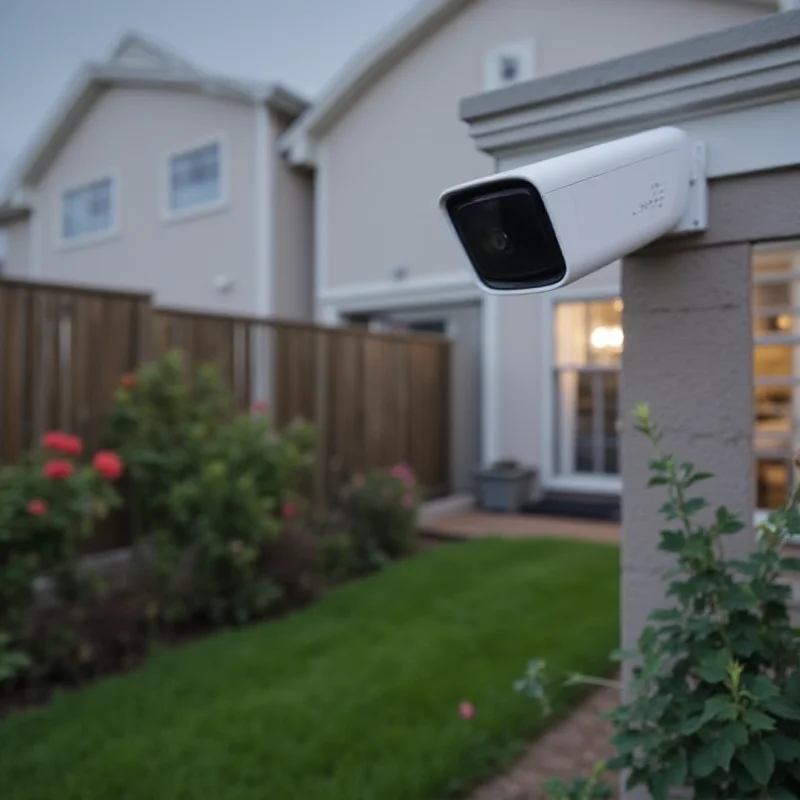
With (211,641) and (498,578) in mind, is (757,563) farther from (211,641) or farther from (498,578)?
(498,578)

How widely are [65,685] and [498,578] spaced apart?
289 centimetres

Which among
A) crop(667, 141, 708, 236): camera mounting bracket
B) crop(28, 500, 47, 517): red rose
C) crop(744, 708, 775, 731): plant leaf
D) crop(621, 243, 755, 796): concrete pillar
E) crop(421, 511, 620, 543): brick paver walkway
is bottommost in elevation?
crop(421, 511, 620, 543): brick paver walkway

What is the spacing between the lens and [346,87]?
32.2ft

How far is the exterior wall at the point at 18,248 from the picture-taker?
14.3 m

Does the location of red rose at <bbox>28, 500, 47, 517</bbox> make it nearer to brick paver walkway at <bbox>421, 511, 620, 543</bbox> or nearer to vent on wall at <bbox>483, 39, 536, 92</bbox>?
brick paver walkway at <bbox>421, 511, 620, 543</bbox>

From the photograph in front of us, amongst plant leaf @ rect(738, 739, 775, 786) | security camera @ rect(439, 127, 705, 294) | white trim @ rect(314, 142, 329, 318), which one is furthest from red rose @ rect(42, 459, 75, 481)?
white trim @ rect(314, 142, 329, 318)

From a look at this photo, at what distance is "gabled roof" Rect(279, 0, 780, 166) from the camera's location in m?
9.29

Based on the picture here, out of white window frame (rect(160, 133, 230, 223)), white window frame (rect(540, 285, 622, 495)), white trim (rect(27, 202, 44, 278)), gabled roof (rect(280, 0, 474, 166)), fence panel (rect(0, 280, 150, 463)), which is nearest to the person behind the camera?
fence panel (rect(0, 280, 150, 463))

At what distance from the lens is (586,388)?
8.93 m

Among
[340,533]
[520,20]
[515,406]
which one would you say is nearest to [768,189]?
[340,533]

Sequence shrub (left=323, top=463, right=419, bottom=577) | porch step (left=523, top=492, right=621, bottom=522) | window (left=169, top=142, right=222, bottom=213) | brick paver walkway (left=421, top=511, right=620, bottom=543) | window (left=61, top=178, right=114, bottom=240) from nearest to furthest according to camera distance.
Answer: shrub (left=323, top=463, right=419, bottom=577)
brick paver walkway (left=421, top=511, right=620, bottom=543)
porch step (left=523, top=492, right=621, bottom=522)
window (left=169, top=142, right=222, bottom=213)
window (left=61, top=178, right=114, bottom=240)

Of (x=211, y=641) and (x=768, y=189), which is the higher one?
(x=768, y=189)

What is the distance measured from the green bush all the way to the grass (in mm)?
371

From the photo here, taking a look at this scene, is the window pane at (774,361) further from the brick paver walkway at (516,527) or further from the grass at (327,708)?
the grass at (327,708)
